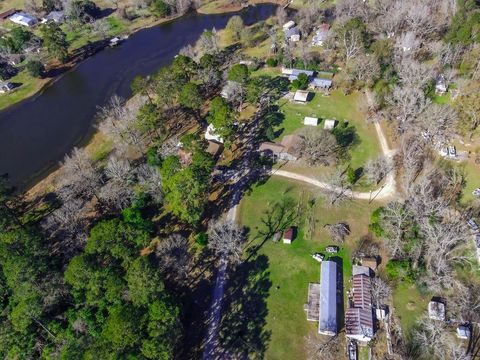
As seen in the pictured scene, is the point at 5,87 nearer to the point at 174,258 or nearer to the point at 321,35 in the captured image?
the point at 174,258

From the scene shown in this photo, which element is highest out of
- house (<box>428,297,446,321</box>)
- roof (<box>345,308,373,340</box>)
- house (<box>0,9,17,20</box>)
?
house (<box>0,9,17,20</box>)

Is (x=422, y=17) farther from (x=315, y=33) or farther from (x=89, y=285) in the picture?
(x=89, y=285)

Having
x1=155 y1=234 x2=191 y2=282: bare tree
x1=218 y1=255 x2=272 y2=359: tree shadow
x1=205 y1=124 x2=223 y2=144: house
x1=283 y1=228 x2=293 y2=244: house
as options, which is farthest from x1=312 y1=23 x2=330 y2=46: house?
x1=155 y1=234 x2=191 y2=282: bare tree

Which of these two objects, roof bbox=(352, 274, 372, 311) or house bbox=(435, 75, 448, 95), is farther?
house bbox=(435, 75, 448, 95)

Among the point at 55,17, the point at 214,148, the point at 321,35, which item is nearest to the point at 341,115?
the point at 214,148

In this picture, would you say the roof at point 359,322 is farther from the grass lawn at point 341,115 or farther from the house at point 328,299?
the grass lawn at point 341,115

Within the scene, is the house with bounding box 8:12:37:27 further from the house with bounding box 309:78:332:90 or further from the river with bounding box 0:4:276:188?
the house with bounding box 309:78:332:90

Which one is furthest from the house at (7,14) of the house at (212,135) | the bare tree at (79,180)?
the house at (212,135)
